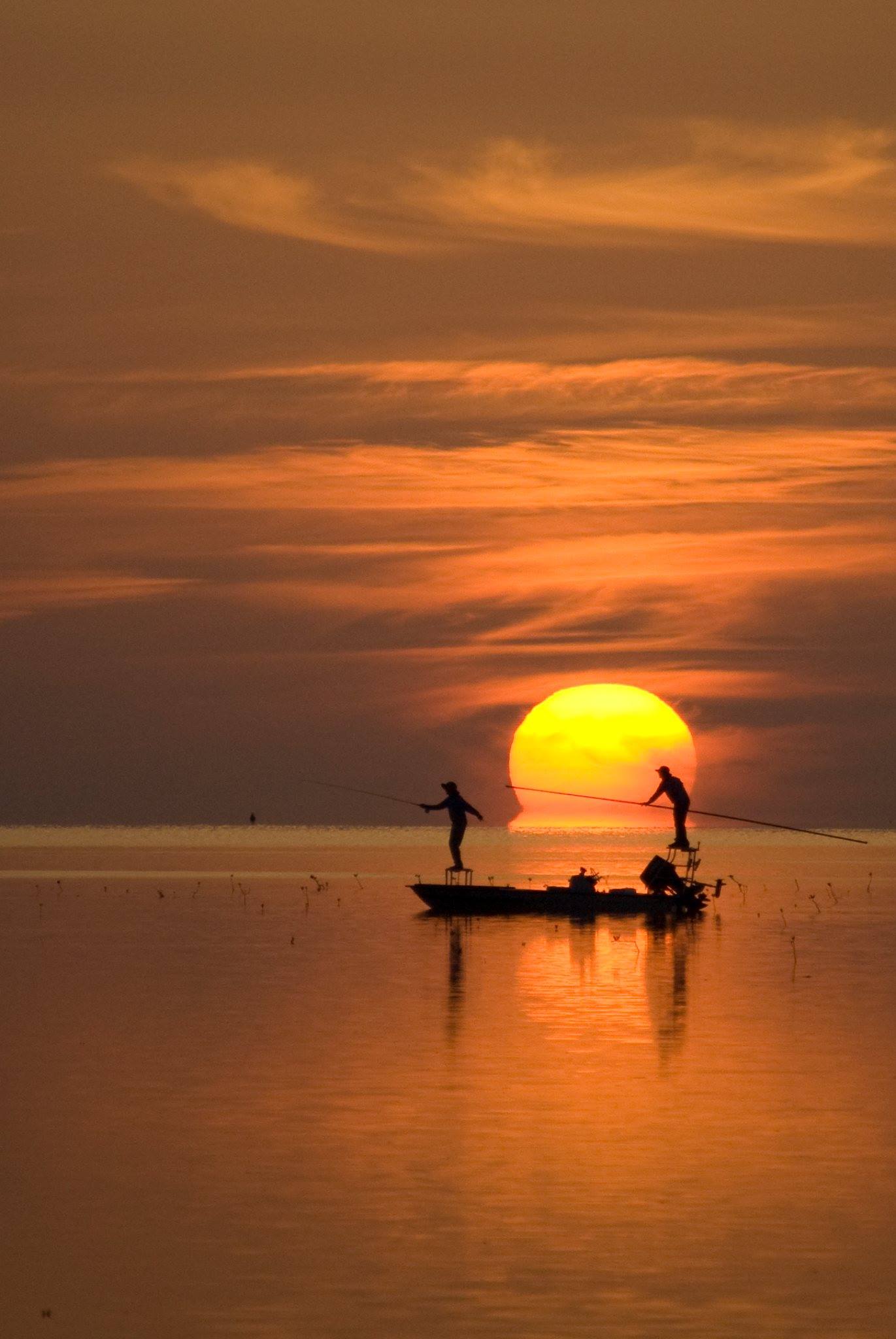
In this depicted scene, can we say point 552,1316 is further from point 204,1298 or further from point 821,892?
point 821,892

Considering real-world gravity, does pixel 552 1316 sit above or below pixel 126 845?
below

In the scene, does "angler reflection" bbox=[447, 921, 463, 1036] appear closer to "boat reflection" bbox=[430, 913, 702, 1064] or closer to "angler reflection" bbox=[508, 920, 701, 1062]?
"boat reflection" bbox=[430, 913, 702, 1064]

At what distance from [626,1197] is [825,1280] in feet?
8.23

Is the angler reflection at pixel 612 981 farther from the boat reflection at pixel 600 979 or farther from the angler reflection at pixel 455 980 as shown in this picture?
the angler reflection at pixel 455 980

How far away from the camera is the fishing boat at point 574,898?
46.9 m

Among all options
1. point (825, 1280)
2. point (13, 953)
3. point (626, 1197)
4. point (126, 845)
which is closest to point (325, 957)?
point (13, 953)

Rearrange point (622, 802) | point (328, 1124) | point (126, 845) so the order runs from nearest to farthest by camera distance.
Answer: point (328, 1124) → point (622, 802) → point (126, 845)

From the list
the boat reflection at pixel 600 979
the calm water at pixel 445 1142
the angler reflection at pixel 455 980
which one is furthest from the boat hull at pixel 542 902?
the calm water at pixel 445 1142

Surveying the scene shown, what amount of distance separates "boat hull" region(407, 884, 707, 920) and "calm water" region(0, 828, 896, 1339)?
712cm

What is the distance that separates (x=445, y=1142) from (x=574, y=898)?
29.5m

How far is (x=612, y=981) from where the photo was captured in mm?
33750

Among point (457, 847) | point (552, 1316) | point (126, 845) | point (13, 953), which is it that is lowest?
point (552, 1316)

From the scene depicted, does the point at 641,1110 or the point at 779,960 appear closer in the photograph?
the point at 641,1110

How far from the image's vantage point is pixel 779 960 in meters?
37.3
